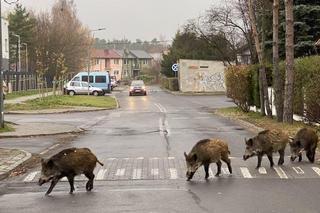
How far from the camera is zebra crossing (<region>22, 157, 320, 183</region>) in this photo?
11984 millimetres

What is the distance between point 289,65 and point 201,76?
51560 millimetres

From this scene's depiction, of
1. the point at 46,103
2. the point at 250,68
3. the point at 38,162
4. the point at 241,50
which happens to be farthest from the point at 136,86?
Result: the point at 38,162

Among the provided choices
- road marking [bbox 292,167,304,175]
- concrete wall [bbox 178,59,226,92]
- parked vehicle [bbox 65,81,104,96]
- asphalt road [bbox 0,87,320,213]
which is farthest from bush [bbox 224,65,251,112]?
concrete wall [bbox 178,59,226,92]

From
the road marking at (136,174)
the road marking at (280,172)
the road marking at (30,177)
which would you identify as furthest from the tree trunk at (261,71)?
the road marking at (30,177)

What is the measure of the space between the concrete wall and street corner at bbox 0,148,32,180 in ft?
194

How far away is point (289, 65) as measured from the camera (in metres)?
23.9

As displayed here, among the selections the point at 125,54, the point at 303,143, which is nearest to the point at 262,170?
the point at 303,143

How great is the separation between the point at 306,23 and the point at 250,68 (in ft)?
13.7

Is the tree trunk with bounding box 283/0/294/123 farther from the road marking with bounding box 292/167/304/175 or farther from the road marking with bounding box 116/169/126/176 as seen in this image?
the road marking with bounding box 116/169/126/176

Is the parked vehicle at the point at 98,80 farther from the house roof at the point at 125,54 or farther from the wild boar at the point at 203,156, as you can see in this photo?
the house roof at the point at 125,54

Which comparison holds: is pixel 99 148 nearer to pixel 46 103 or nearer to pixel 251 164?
pixel 251 164

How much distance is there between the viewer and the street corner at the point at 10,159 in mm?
13008

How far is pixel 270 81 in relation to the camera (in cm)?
3300

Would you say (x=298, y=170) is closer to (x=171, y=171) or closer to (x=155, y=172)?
(x=171, y=171)
